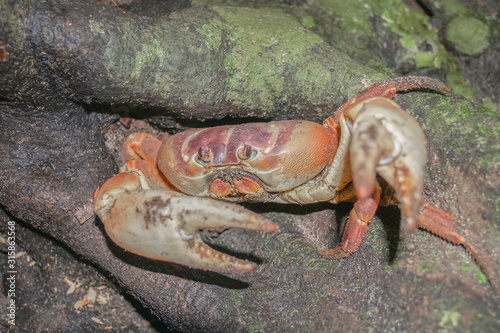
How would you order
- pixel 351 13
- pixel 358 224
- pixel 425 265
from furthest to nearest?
pixel 351 13
pixel 358 224
pixel 425 265

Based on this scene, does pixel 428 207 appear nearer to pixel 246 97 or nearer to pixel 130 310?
pixel 246 97

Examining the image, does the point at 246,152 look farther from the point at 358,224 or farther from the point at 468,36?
the point at 468,36

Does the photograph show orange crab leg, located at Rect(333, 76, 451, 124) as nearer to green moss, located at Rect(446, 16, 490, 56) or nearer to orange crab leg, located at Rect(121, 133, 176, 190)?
orange crab leg, located at Rect(121, 133, 176, 190)

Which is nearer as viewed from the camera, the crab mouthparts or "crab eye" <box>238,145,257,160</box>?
"crab eye" <box>238,145,257,160</box>

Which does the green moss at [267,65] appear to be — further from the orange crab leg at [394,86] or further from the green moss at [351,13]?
the green moss at [351,13]

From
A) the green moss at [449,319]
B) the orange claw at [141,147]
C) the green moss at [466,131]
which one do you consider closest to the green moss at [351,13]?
the green moss at [466,131]

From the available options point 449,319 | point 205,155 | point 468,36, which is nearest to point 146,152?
point 205,155

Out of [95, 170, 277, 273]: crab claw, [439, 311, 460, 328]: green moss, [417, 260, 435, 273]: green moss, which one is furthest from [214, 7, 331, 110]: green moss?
[439, 311, 460, 328]: green moss

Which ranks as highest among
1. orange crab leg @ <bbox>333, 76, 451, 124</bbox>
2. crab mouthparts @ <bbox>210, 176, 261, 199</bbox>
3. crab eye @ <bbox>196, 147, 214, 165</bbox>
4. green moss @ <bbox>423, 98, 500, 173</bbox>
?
orange crab leg @ <bbox>333, 76, 451, 124</bbox>
